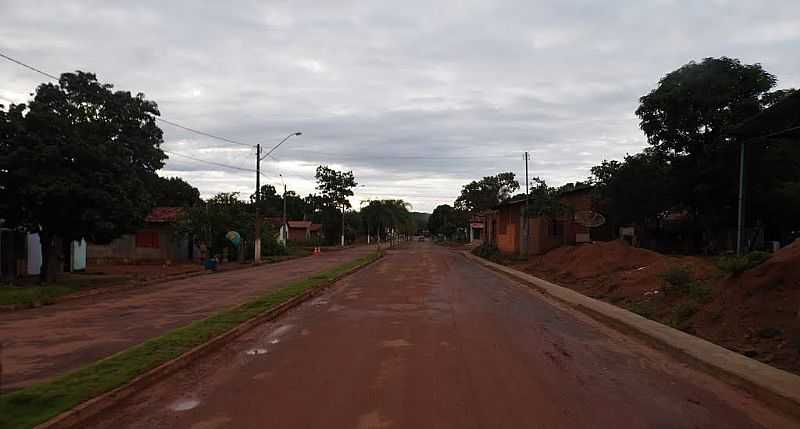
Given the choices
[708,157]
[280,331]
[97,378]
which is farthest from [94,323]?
[708,157]

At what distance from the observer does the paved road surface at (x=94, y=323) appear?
31.1 feet

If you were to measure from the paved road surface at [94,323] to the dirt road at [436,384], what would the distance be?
1.94 metres

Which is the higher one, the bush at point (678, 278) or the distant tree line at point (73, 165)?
the distant tree line at point (73, 165)

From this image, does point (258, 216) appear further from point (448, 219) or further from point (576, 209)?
point (448, 219)

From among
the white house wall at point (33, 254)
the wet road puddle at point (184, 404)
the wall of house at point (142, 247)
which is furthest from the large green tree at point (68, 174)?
the wall of house at point (142, 247)

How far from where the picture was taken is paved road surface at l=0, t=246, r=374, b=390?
9.47m

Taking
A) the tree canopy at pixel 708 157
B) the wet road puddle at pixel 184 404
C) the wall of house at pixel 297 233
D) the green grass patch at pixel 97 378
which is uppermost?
the tree canopy at pixel 708 157

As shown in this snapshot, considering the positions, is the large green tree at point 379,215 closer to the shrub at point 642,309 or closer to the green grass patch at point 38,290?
the green grass patch at point 38,290

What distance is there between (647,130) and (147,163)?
29.6m

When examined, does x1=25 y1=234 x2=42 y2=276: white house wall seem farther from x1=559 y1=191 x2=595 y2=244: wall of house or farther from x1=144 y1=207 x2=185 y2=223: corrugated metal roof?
x1=559 y1=191 x2=595 y2=244: wall of house

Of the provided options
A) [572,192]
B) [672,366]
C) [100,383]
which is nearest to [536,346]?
[672,366]

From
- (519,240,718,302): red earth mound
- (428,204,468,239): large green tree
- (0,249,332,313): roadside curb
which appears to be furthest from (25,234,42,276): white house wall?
(428,204,468,239): large green tree

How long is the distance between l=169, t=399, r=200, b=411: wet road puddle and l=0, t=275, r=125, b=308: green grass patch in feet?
40.6

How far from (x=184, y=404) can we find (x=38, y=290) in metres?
14.9
